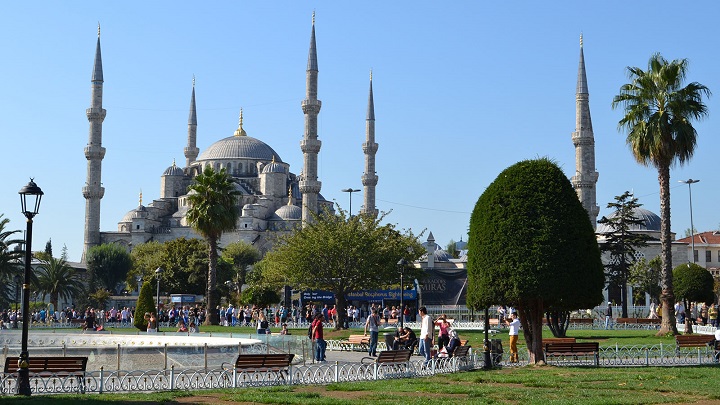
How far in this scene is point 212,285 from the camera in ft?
129

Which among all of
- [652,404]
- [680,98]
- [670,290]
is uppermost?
[680,98]

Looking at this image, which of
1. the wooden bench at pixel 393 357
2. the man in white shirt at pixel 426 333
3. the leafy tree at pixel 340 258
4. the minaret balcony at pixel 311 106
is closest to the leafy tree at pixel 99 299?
the minaret balcony at pixel 311 106

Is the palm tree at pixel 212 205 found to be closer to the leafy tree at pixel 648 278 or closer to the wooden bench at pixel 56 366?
the wooden bench at pixel 56 366

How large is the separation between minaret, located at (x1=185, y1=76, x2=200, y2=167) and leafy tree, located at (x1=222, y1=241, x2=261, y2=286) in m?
17.4

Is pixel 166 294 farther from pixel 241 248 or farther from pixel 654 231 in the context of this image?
pixel 654 231

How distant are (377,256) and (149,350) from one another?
21.0m

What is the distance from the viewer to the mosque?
2534 inches

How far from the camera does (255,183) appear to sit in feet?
315

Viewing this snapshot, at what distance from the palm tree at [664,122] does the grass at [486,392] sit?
38.6 feet

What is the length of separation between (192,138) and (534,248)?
82.2 metres

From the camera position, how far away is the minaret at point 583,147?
57.2m

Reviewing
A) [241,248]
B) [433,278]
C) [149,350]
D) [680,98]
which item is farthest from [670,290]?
[241,248]

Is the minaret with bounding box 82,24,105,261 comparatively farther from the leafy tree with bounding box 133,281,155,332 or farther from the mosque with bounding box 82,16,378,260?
the leafy tree with bounding box 133,281,155,332

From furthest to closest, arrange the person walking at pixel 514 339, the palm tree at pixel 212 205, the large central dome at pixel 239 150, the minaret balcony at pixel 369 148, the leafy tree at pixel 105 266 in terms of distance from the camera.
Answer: the large central dome at pixel 239 150, the leafy tree at pixel 105 266, the minaret balcony at pixel 369 148, the palm tree at pixel 212 205, the person walking at pixel 514 339
